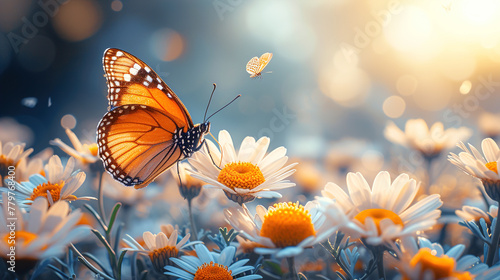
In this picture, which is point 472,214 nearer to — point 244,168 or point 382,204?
point 382,204

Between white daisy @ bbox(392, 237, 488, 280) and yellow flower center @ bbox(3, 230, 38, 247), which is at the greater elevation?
yellow flower center @ bbox(3, 230, 38, 247)

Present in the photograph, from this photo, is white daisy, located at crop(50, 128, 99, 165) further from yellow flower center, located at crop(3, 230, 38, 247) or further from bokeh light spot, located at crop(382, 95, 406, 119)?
bokeh light spot, located at crop(382, 95, 406, 119)

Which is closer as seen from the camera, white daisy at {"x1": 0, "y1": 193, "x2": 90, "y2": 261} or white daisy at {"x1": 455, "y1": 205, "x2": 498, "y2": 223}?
white daisy at {"x1": 0, "y1": 193, "x2": 90, "y2": 261}

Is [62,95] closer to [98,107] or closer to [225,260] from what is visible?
[98,107]

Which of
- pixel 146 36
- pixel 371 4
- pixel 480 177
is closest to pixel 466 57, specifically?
pixel 371 4

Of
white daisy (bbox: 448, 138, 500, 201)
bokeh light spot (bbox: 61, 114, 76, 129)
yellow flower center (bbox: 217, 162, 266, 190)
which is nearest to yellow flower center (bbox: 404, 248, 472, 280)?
white daisy (bbox: 448, 138, 500, 201)

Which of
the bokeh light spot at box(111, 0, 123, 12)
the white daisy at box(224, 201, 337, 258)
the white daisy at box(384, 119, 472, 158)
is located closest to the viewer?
the white daisy at box(224, 201, 337, 258)
